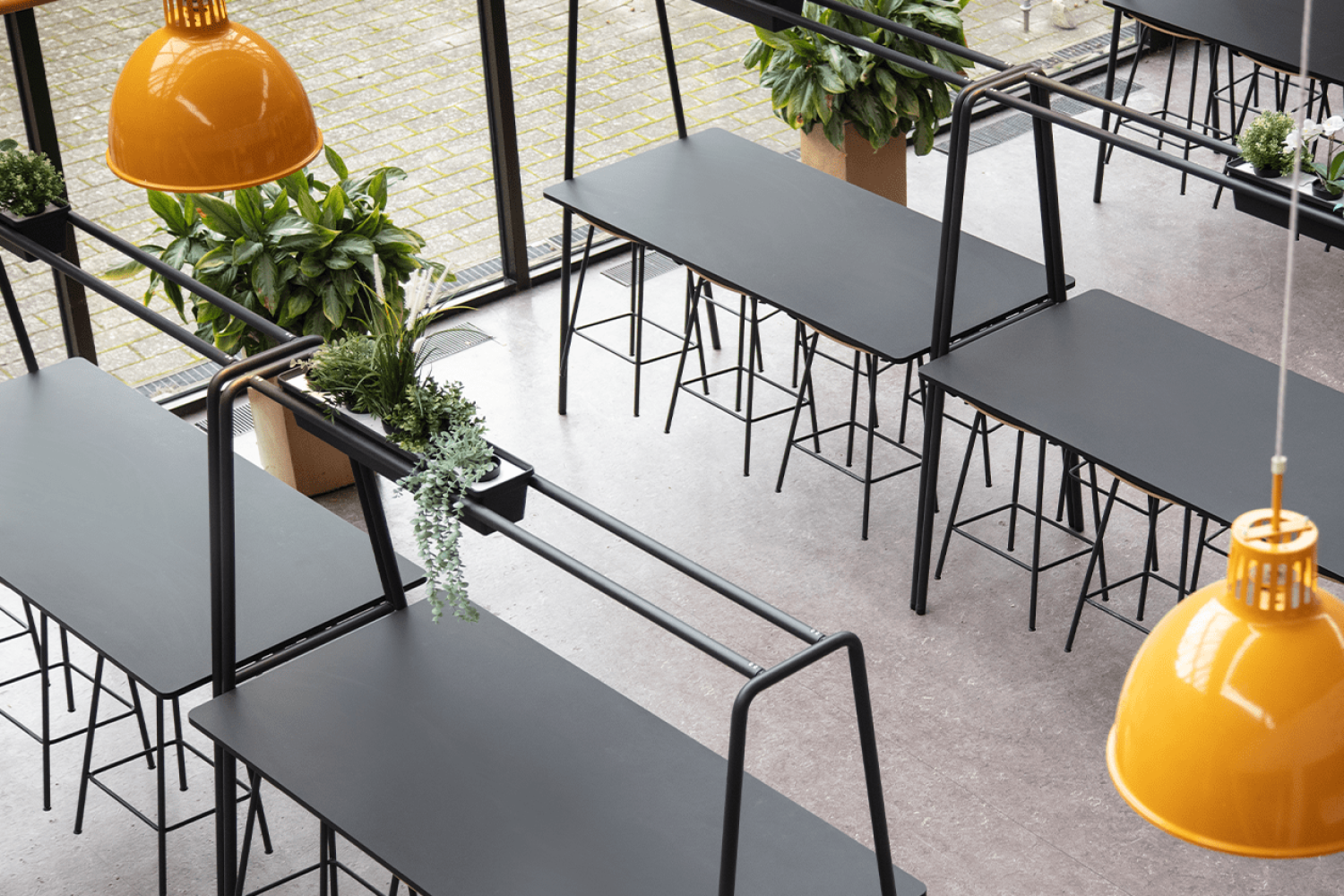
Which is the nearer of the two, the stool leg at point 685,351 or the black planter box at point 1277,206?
the black planter box at point 1277,206

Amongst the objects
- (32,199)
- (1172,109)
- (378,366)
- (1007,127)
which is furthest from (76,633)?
(1172,109)

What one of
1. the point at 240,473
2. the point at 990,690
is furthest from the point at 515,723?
the point at 990,690

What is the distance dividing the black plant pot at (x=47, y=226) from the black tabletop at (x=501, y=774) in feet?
4.57

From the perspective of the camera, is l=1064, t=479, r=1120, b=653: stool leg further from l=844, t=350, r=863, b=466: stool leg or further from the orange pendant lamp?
the orange pendant lamp

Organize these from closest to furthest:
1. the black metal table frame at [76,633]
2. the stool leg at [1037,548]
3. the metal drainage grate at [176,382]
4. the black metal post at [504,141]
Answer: the black metal table frame at [76,633], the stool leg at [1037,548], the metal drainage grate at [176,382], the black metal post at [504,141]

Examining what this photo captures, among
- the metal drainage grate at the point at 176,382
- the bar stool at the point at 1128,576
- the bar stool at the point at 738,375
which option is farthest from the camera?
the metal drainage grate at the point at 176,382

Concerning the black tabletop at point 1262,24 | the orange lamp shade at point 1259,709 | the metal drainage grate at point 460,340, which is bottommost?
the metal drainage grate at point 460,340

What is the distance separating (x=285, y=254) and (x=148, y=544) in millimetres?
1428

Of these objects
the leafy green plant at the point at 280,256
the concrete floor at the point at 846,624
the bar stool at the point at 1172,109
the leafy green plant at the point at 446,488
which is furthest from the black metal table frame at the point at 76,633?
the bar stool at the point at 1172,109

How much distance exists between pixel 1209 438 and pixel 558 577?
6.32 feet

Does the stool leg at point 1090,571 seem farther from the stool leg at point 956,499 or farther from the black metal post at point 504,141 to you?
the black metal post at point 504,141

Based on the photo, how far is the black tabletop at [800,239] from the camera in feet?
13.9

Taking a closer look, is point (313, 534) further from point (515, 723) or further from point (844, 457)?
point (844, 457)

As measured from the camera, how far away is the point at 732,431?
5.24m
